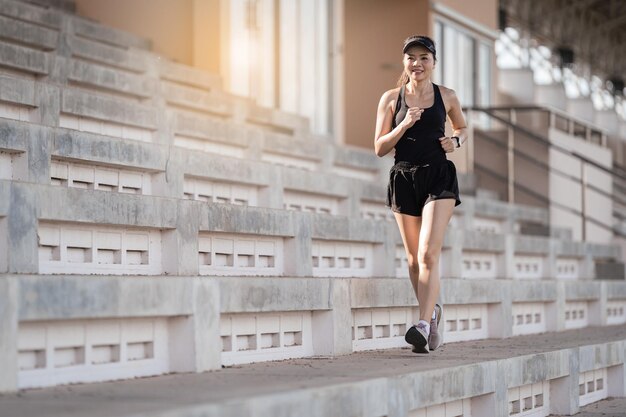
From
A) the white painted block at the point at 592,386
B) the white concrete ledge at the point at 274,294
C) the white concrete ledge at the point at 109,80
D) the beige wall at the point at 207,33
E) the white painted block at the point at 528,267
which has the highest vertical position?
the beige wall at the point at 207,33

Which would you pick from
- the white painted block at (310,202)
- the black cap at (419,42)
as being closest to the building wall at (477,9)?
the white painted block at (310,202)

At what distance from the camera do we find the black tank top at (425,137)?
5.70m

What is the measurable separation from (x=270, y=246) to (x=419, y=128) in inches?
36.0

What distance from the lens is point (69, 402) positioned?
3.46 metres

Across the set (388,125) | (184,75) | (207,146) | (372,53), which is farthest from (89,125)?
(372,53)

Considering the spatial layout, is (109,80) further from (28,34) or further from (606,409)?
(606,409)

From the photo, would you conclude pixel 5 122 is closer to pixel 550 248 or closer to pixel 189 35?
pixel 550 248

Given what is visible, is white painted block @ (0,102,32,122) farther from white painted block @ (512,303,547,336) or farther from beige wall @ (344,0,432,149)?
beige wall @ (344,0,432,149)

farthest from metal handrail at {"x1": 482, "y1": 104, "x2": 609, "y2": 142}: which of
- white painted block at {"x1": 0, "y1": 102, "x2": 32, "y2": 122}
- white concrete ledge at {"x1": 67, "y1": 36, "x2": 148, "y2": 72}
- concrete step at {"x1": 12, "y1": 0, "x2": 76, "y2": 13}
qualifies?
white painted block at {"x1": 0, "y1": 102, "x2": 32, "y2": 122}

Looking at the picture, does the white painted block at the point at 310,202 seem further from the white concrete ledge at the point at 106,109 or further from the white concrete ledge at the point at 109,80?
the white concrete ledge at the point at 109,80

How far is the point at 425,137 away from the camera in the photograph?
571cm

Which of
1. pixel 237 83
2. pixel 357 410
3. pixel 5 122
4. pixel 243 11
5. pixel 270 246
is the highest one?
pixel 243 11

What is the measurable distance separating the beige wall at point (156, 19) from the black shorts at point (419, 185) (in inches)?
242

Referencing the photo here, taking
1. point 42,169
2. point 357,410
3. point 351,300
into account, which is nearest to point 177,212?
point 42,169
